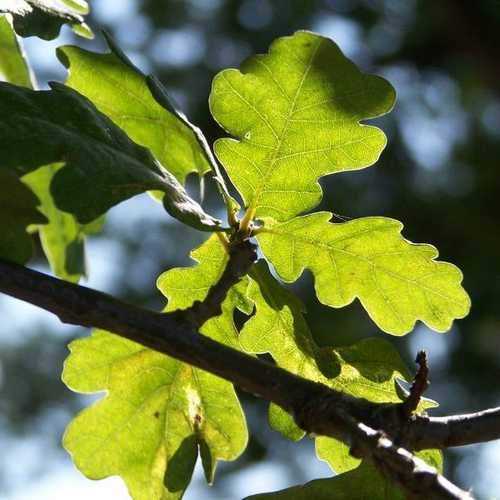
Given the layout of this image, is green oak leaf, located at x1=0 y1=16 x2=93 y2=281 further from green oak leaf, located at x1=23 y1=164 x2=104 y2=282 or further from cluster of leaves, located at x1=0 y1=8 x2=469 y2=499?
cluster of leaves, located at x1=0 y1=8 x2=469 y2=499

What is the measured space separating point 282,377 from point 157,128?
527 millimetres

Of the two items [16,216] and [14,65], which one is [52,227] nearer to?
[14,65]

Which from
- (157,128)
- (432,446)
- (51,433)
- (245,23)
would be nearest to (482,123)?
(245,23)

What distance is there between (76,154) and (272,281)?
11.2 inches

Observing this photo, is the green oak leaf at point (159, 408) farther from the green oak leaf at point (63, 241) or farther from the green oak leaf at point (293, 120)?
the green oak leaf at point (63, 241)

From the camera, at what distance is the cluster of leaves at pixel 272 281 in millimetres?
1182

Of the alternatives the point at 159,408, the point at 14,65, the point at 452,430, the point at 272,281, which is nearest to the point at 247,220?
the point at 272,281

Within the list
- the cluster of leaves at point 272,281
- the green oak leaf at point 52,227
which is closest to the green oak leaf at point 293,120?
the cluster of leaves at point 272,281

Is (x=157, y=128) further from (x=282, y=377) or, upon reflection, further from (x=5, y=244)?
(x=282, y=377)

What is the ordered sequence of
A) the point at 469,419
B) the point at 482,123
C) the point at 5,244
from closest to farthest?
1. the point at 469,419
2. the point at 5,244
3. the point at 482,123

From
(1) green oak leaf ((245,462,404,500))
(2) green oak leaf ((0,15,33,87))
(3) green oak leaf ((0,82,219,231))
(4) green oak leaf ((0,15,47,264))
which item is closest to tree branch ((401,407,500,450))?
(1) green oak leaf ((245,462,404,500))

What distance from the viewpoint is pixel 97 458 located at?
1294mm

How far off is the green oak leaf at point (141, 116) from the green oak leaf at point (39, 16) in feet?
0.45

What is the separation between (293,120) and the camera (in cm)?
120
